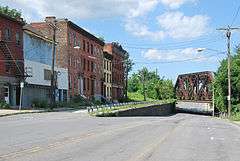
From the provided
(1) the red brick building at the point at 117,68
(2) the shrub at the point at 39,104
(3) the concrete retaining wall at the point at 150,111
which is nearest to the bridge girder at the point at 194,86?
(3) the concrete retaining wall at the point at 150,111

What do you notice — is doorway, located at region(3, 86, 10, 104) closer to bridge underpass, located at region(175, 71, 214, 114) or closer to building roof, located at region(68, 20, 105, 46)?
building roof, located at region(68, 20, 105, 46)

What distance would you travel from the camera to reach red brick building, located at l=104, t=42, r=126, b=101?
110250mm

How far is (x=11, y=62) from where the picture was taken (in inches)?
2205

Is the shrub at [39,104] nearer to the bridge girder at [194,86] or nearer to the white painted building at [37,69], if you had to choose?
the white painted building at [37,69]

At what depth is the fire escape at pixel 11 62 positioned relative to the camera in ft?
179

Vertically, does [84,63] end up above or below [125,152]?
above

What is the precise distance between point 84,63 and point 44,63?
771 inches

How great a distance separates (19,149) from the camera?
51.8 ft

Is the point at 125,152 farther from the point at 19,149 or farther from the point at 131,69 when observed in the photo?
the point at 131,69

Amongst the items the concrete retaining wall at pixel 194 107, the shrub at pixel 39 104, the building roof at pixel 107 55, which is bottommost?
the concrete retaining wall at pixel 194 107

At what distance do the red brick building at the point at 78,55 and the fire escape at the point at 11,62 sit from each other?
13141 mm

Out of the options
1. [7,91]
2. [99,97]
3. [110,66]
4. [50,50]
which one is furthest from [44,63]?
[110,66]

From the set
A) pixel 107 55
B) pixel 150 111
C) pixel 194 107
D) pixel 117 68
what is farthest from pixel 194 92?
pixel 150 111

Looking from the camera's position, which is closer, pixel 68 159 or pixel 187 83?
pixel 68 159
